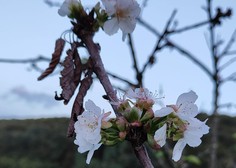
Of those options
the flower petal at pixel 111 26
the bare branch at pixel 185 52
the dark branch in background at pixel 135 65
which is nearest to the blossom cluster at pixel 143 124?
the flower petal at pixel 111 26

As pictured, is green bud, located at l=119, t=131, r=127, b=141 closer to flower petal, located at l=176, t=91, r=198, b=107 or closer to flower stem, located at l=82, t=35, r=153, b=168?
flower stem, located at l=82, t=35, r=153, b=168

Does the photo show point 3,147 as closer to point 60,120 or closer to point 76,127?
point 60,120

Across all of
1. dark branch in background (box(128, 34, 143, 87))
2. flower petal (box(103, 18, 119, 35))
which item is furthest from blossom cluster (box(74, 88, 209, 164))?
dark branch in background (box(128, 34, 143, 87))

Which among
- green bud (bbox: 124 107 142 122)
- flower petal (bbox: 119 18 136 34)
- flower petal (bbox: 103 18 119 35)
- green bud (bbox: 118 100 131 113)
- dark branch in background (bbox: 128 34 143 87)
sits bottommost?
green bud (bbox: 124 107 142 122)

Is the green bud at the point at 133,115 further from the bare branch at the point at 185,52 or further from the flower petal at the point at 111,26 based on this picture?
the bare branch at the point at 185,52

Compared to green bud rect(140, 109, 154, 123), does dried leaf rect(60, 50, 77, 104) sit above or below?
above

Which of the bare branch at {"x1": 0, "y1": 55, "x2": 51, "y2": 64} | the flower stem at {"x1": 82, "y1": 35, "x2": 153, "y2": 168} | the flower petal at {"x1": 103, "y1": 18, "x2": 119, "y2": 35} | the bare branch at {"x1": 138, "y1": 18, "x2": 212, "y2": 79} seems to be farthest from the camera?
the bare branch at {"x1": 138, "y1": 18, "x2": 212, "y2": 79}

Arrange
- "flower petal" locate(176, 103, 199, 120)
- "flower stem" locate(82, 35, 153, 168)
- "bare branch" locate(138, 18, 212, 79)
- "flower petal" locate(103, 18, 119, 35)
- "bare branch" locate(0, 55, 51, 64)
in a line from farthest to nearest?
"bare branch" locate(138, 18, 212, 79) < "bare branch" locate(0, 55, 51, 64) < "flower petal" locate(103, 18, 119, 35) < "flower petal" locate(176, 103, 199, 120) < "flower stem" locate(82, 35, 153, 168)
